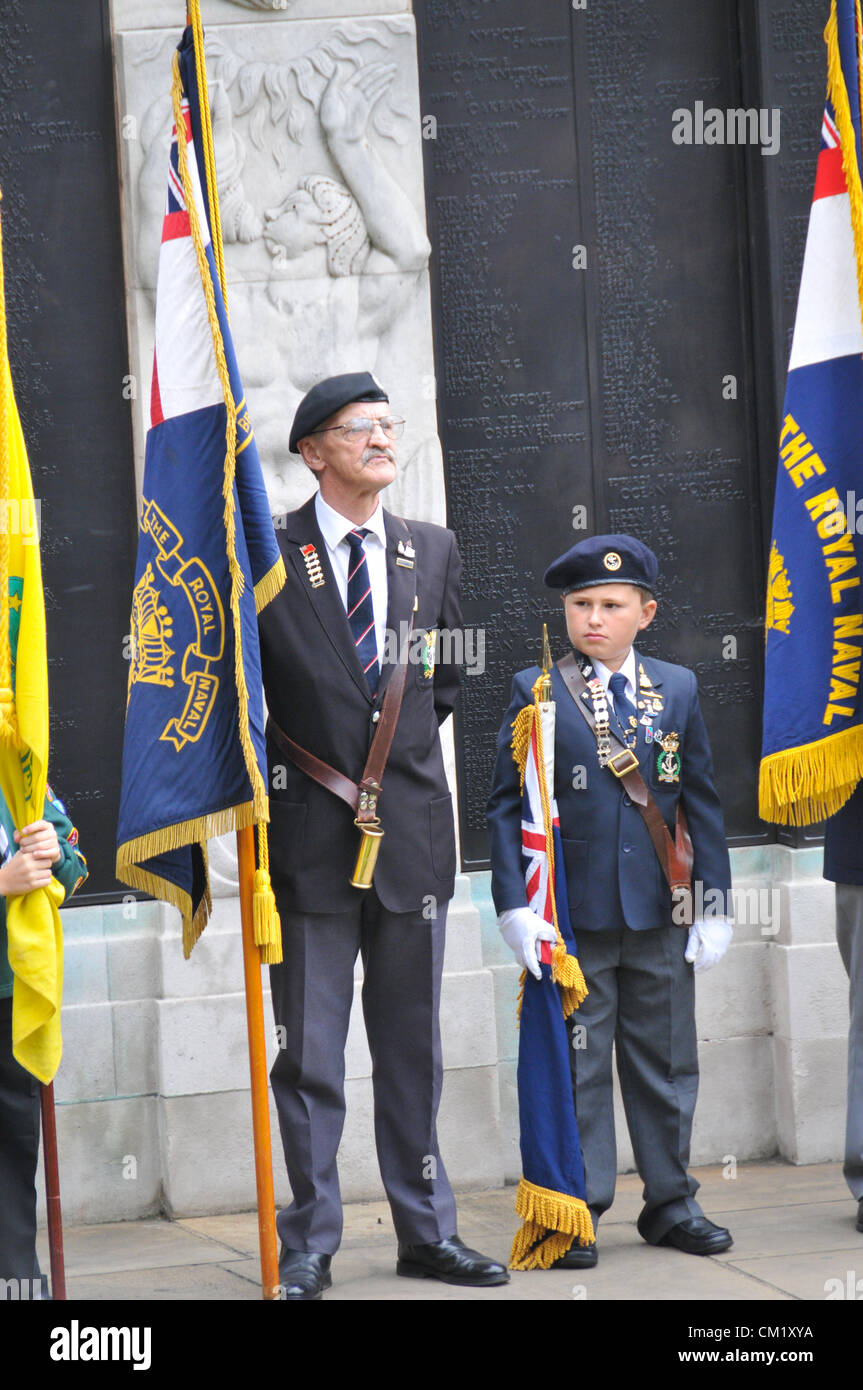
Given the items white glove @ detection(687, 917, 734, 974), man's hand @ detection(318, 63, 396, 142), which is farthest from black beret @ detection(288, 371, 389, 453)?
white glove @ detection(687, 917, 734, 974)

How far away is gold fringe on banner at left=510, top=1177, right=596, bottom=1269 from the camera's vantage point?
4879 millimetres

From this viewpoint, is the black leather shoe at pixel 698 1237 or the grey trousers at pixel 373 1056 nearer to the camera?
the grey trousers at pixel 373 1056

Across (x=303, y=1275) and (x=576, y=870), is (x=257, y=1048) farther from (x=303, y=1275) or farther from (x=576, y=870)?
(x=576, y=870)

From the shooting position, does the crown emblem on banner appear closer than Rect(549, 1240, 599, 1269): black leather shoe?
Yes

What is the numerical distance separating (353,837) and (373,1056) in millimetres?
618

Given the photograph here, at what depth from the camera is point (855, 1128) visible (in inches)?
204

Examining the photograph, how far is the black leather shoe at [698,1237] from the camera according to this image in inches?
200

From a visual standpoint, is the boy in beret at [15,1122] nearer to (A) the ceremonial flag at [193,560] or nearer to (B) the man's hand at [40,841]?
(B) the man's hand at [40,841]

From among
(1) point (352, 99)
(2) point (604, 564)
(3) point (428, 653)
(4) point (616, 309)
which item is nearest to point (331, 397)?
(3) point (428, 653)

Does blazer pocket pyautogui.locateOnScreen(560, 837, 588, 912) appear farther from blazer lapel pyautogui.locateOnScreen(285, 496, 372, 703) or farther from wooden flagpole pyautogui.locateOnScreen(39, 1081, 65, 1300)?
wooden flagpole pyautogui.locateOnScreen(39, 1081, 65, 1300)

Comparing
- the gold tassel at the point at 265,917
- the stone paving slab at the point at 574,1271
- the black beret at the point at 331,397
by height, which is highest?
the black beret at the point at 331,397

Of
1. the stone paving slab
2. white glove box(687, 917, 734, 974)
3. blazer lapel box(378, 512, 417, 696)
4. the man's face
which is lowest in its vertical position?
the stone paving slab

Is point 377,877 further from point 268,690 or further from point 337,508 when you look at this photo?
point 337,508

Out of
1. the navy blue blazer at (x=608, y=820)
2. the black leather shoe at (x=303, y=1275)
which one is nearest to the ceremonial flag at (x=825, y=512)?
the navy blue blazer at (x=608, y=820)
